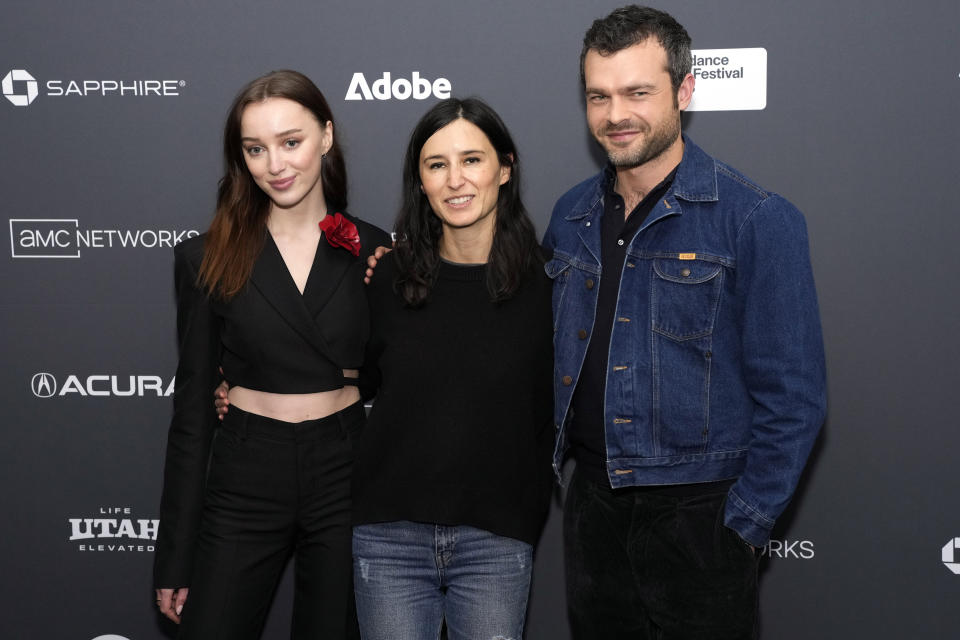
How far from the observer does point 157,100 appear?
8.24 ft

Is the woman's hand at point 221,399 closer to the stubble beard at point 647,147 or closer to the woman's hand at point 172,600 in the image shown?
the woman's hand at point 172,600

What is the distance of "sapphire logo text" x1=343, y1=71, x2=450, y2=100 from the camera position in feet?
8.06

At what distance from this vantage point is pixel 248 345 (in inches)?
76.9

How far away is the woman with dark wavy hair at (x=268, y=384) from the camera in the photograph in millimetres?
1943

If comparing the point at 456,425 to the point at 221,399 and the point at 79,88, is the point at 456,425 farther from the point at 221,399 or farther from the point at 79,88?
the point at 79,88

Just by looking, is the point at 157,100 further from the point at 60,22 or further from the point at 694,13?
the point at 694,13

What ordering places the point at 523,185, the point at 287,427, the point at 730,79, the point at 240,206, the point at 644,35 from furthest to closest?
the point at 523,185 → the point at 730,79 → the point at 240,206 → the point at 287,427 → the point at 644,35

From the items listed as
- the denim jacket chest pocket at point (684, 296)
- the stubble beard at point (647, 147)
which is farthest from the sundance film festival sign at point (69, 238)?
the denim jacket chest pocket at point (684, 296)

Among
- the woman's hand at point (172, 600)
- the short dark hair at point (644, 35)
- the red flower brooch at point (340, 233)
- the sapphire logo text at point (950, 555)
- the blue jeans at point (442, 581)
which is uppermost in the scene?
the short dark hair at point (644, 35)

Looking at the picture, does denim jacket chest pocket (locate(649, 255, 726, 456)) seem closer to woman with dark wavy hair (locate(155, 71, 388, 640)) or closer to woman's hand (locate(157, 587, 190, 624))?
woman with dark wavy hair (locate(155, 71, 388, 640))

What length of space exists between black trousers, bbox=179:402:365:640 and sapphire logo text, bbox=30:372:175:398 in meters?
0.78

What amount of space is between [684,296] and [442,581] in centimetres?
81

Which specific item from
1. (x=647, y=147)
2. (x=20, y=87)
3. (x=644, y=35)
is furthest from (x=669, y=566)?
(x=20, y=87)

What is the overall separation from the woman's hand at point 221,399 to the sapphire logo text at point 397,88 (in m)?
0.97
